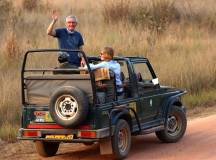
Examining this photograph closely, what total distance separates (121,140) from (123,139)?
0.06 m

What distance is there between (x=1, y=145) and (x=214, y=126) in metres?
4.03

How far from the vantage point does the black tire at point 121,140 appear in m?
8.24

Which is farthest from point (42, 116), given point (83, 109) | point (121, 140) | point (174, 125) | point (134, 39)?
point (134, 39)

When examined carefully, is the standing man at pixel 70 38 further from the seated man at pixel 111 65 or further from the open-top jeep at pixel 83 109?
the seated man at pixel 111 65

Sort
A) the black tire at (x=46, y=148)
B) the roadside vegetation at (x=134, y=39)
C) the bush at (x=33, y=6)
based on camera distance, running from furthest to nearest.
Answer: the bush at (x=33, y=6)
the roadside vegetation at (x=134, y=39)
the black tire at (x=46, y=148)

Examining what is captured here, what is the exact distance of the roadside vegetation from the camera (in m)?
13.4

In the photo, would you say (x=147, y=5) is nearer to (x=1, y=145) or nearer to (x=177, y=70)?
(x=177, y=70)

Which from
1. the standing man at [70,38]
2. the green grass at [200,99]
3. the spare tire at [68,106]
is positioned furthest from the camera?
the green grass at [200,99]

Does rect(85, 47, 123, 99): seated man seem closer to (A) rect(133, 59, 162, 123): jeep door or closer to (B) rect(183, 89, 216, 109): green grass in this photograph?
(A) rect(133, 59, 162, 123): jeep door

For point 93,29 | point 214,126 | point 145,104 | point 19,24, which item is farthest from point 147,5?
point 145,104

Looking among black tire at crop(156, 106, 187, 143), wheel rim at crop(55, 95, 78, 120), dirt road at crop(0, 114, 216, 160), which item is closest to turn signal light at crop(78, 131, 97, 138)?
wheel rim at crop(55, 95, 78, 120)

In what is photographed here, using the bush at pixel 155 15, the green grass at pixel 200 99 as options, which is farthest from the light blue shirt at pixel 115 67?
the bush at pixel 155 15

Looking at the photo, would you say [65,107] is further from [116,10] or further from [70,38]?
[116,10]

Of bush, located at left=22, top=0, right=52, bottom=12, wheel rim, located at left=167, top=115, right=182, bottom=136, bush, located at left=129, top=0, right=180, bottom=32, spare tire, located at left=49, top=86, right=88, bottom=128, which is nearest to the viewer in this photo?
spare tire, located at left=49, top=86, right=88, bottom=128
